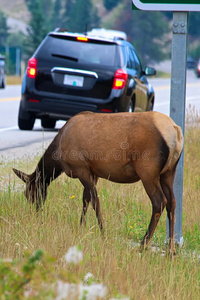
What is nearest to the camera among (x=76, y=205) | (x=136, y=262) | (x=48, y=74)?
(x=136, y=262)

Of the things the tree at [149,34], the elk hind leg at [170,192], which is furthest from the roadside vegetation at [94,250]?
the tree at [149,34]

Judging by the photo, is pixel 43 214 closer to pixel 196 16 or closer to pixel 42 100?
pixel 42 100

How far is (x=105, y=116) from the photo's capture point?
6.91m

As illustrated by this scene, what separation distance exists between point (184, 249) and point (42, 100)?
26.8 ft

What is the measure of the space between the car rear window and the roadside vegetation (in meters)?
5.74

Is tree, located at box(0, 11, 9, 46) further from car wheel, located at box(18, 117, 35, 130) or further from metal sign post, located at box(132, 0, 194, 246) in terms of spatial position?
metal sign post, located at box(132, 0, 194, 246)

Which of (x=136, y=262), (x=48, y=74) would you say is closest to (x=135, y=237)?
(x=136, y=262)

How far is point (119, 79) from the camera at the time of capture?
14.6 meters

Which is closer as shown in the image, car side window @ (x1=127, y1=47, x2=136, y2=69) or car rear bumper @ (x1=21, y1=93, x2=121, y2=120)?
car rear bumper @ (x1=21, y1=93, x2=121, y2=120)

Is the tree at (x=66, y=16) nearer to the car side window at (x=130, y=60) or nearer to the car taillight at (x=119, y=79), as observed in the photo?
the car side window at (x=130, y=60)

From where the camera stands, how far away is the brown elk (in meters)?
6.40

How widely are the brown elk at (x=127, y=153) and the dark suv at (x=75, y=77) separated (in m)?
7.31

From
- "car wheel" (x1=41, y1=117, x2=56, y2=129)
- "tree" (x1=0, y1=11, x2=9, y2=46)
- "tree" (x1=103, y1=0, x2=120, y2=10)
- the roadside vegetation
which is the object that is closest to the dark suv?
"car wheel" (x1=41, y1=117, x2=56, y2=129)

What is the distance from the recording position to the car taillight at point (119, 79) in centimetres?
1458
